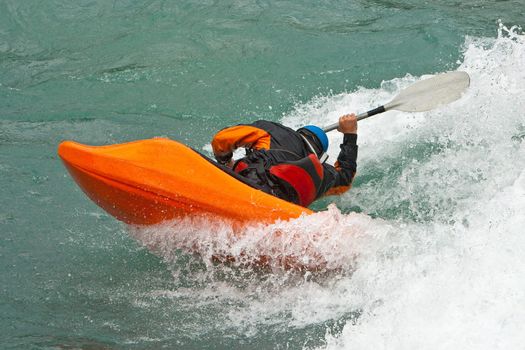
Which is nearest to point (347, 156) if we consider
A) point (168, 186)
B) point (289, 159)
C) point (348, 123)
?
point (348, 123)

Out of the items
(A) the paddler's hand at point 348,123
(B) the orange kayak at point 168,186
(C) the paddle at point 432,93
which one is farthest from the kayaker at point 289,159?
(C) the paddle at point 432,93

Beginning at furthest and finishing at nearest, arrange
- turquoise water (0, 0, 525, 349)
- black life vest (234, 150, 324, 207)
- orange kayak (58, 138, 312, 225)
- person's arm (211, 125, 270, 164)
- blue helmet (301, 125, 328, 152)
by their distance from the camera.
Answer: blue helmet (301, 125, 328, 152) < person's arm (211, 125, 270, 164) < black life vest (234, 150, 324, 207) < orange kayak (58, 138, 312, 225) < turquoise water (0, 0, 525, 349)

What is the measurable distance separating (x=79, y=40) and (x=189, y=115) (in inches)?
73.8

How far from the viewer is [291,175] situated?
4.46 meters

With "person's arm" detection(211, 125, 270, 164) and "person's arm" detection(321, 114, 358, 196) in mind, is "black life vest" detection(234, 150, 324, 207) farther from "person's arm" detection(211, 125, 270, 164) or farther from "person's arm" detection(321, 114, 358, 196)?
"person's arm" detection(321, 114, 358, 196)

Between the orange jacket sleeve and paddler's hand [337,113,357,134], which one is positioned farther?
paddler's hand [337,113,357,134]

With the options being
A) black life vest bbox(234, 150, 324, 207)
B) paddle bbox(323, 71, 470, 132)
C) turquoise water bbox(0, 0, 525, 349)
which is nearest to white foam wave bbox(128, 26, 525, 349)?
turquoise water bbox(0, 0, 525, 349)

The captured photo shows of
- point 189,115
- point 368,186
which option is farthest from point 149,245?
point 189,115

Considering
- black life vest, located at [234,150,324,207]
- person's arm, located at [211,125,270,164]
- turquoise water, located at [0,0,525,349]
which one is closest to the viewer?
turquoise water, located at [0,0,525,349]

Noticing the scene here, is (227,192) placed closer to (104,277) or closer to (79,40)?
(104,277)

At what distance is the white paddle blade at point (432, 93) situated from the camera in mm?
5430

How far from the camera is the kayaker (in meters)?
4.48

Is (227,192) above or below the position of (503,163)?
above

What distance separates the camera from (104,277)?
4398 mm
